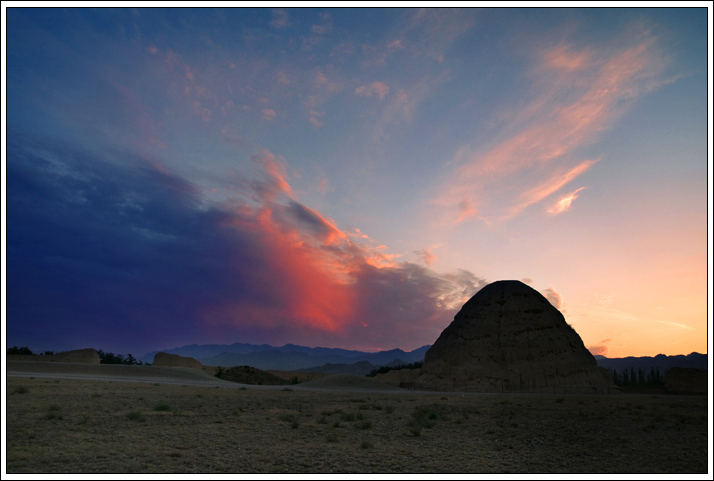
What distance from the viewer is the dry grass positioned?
31.5 ft

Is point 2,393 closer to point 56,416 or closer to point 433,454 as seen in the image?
point 56,416

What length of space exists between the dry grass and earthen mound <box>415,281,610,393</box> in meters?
24.7

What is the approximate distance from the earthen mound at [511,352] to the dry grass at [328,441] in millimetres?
24655

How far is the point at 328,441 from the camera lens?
1240 cm

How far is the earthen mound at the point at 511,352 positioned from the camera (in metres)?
43.5

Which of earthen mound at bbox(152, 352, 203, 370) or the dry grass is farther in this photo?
earthen mound at bbox(152, 352, 203, 370)

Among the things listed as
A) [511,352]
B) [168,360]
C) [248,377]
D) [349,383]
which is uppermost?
[511,352]

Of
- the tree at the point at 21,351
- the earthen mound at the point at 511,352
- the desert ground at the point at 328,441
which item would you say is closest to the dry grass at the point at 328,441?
the desert ground at the point at 328,441

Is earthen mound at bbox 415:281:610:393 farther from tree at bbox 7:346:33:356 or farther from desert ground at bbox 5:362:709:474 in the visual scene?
tree at bbox 7:346:33:356

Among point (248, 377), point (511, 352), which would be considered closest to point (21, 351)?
point (248, 377)

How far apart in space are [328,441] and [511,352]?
127 ft

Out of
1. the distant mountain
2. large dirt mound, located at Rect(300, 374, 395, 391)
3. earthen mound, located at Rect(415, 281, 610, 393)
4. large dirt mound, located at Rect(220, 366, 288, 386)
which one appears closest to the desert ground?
earthen mound, located at Rect(415, 281, 610, 393)

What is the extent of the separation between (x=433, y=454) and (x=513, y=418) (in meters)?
9.26

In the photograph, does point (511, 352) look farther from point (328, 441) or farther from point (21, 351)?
point (21, 351)
